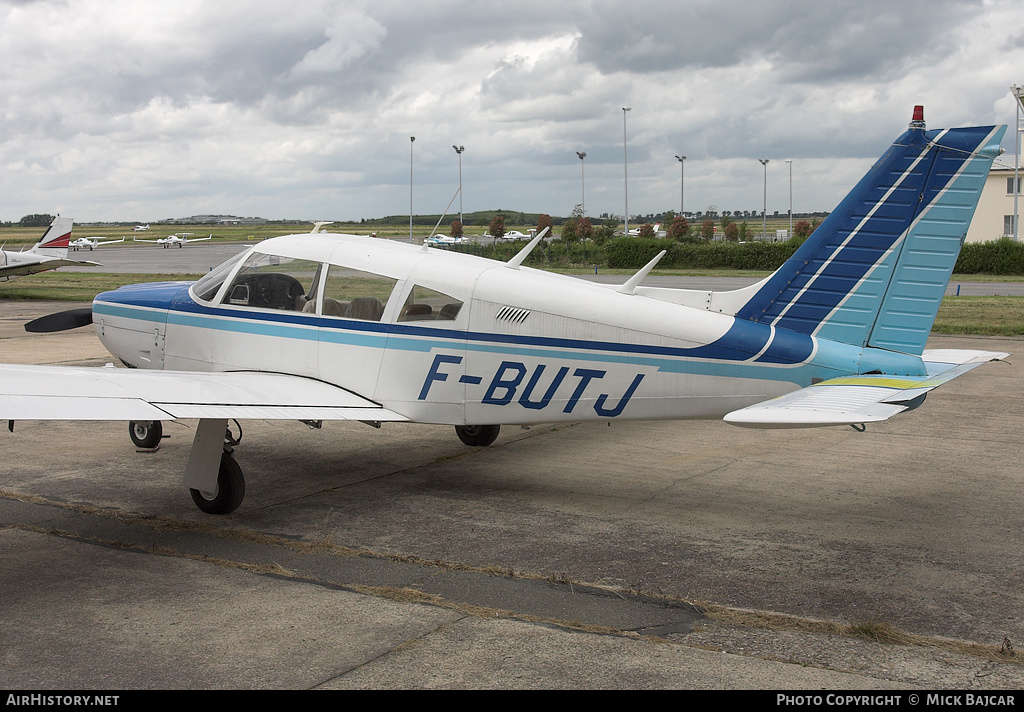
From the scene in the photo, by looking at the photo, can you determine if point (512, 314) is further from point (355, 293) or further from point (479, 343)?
point (355, 293)

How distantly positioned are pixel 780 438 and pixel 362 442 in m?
4.68

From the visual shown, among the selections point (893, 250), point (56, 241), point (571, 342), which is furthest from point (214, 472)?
point (56, 241)

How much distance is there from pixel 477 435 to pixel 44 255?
29345 millimetres

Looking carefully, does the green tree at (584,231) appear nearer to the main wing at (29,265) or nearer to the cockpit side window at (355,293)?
the main wing at (29,265)

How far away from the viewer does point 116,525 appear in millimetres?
6797

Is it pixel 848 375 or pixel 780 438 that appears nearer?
pixel 848 375

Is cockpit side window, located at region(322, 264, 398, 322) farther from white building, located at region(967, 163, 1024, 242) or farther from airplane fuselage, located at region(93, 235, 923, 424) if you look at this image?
white building, located at region(967, 163, 1024, 242)

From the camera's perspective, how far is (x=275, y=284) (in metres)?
8.04

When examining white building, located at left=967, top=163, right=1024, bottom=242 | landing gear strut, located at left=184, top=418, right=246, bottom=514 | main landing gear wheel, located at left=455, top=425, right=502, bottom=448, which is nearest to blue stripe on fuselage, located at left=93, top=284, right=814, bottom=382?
landing gear strut, located at left=184, top=418, right=246, bottom=514

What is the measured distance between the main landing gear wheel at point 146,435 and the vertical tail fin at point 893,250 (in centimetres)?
613
